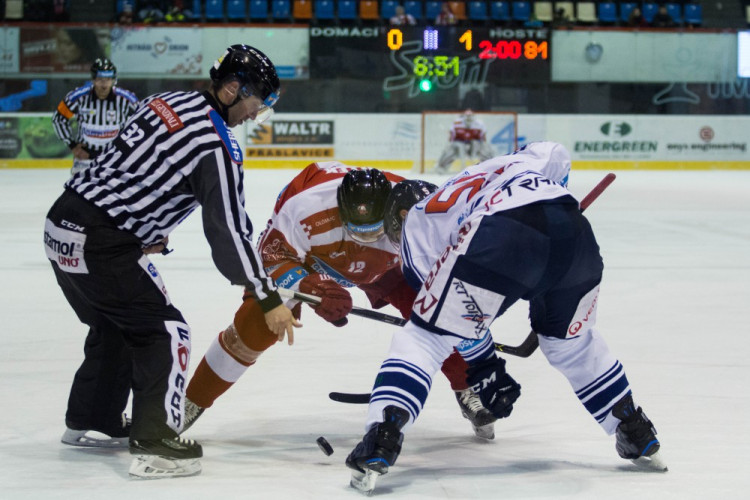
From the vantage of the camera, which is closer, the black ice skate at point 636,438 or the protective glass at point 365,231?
the black ice skate at point 636,438

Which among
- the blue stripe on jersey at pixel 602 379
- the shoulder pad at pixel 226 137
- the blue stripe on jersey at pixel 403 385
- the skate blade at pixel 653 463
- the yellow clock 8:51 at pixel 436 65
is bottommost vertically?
the skate blade at pixel 653 463

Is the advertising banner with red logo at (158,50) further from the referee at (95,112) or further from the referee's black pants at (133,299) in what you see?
the referee's black pants at (133,299)

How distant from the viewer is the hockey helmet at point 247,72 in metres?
2.48

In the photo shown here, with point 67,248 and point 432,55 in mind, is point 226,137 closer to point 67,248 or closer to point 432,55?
Result: point 67,248

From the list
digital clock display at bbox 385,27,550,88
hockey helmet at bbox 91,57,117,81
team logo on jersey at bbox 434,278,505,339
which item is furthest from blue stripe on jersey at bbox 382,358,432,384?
digital clock display at bbox 385,27,550,88

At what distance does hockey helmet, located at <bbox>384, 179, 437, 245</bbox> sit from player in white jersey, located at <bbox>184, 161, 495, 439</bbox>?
0.32ft

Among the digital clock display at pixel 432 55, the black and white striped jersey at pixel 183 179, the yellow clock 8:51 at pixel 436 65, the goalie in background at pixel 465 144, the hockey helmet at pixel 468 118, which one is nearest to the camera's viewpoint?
the black and white striped jersey at pixel 183 179

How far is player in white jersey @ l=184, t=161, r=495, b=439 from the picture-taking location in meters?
2.76

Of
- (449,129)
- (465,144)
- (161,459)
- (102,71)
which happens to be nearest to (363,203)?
(161,459)

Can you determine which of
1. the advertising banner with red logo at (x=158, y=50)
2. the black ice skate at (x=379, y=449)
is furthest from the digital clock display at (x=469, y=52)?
the black ice skate at (x=379, y=449)

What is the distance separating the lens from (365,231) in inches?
112

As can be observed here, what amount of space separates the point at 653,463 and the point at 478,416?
1.65ft

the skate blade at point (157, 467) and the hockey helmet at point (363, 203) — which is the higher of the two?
the hockey helmet at point (363, 203)

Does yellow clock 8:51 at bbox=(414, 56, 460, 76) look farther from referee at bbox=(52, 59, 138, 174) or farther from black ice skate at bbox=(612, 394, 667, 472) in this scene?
black ice skate at bbox=(612, 394, 667, 472)
